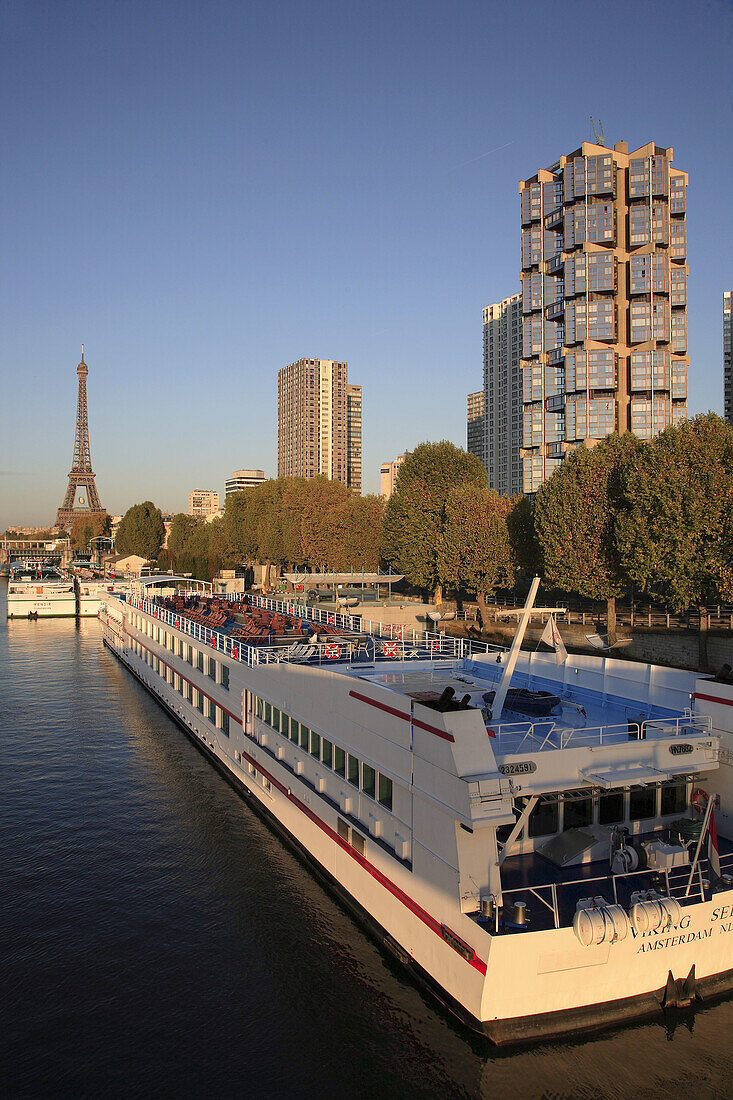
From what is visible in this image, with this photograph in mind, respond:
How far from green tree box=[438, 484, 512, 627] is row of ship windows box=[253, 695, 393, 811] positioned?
3723 cm

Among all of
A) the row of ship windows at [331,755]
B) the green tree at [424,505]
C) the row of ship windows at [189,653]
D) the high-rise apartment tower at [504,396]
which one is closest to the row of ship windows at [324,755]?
the row of ship windows at [331,755]

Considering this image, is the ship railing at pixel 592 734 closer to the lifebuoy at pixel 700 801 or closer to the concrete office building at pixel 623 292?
the lifebuoy at pixel 700 801

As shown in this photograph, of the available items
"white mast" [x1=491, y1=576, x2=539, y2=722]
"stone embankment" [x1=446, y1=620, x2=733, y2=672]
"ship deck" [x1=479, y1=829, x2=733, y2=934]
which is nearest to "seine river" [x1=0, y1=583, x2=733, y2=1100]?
"ship deck" [x1=479, y1=829, x2=733, y2=934]

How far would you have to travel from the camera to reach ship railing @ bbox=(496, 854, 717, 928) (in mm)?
12820

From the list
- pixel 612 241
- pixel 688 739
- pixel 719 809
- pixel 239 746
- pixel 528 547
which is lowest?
pixel 239 746

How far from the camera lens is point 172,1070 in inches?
503

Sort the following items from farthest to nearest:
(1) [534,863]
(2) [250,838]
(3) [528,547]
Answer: (3) [528,547] < (2) [250,838] < (1) [534,863]

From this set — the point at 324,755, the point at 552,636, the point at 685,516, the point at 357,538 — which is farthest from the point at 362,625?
the point at 357,538

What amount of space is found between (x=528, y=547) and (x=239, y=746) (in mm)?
38459

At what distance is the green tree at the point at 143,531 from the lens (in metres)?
170

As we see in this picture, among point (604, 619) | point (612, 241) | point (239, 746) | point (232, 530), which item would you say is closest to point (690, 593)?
point (604, 619)

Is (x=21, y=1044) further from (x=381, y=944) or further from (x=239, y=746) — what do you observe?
(x=239, y=746)

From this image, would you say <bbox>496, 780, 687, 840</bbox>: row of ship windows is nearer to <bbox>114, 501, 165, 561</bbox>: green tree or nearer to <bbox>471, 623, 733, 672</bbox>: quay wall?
<bbox>471, 623, 733, 672</bbox>: quay wall

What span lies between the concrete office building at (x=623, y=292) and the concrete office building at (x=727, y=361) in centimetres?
7060
